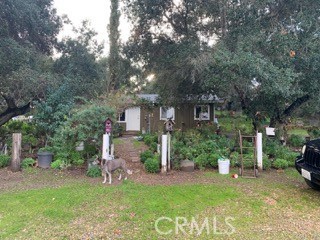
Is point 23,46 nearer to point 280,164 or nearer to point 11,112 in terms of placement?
point 11,112

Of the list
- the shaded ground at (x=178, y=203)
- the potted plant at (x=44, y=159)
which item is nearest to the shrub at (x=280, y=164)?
the shaded ground at (x=178, y=203)

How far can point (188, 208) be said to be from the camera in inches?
173

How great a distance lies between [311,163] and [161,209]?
10.3ft

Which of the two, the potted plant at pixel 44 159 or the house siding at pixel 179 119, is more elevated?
the house siding at pixel 179 119

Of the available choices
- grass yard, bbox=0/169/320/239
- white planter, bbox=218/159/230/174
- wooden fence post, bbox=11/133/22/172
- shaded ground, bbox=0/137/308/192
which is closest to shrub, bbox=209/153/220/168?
shaded ground, bbox=0/137/308/192

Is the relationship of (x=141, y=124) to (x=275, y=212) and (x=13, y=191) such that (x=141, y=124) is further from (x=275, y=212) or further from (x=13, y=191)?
(x=275, y=212)

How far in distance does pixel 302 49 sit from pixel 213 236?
6929mm

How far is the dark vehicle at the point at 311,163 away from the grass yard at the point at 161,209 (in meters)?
0.51

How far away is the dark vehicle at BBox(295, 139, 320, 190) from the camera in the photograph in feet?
15.3

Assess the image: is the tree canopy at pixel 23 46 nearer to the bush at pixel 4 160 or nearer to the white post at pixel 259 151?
the bush at pixel 4 160

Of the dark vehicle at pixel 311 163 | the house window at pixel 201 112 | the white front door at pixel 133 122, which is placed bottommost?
the dark vehicle at pixel 311 163

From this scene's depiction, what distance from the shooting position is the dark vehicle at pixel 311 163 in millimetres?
4656

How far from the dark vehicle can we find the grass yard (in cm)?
51

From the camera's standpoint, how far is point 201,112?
15633 millimetres
